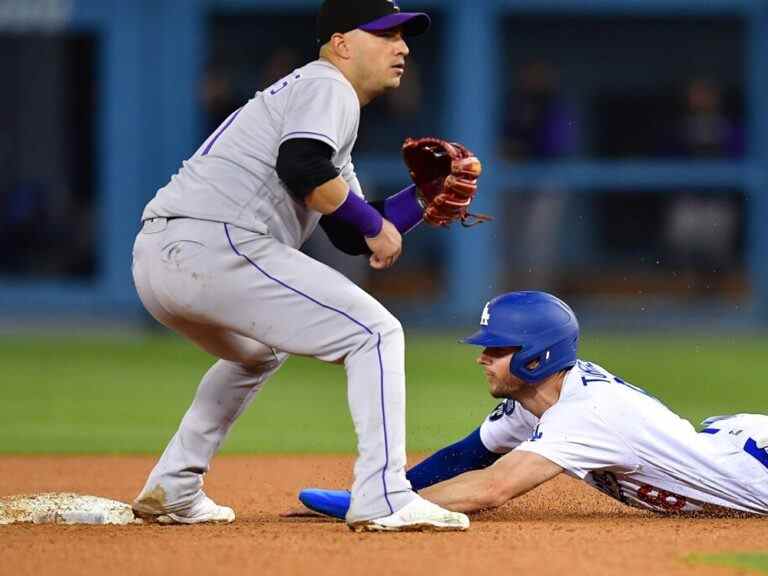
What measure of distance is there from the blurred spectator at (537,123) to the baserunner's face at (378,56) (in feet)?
33.9

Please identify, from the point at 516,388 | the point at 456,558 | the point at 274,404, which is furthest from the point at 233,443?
the point at 456,558

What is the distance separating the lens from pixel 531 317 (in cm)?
572

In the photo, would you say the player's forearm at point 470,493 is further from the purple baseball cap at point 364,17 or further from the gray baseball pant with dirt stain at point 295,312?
the purple baseball cap at point 364,17

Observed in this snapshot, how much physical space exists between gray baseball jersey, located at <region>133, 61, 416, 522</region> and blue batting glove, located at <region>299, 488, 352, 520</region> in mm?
408

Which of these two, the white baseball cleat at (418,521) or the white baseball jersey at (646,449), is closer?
the white baseball cleat at (418,521)

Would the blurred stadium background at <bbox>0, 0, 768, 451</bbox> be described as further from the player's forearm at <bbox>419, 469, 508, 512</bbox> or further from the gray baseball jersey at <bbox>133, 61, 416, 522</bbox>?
the gray baseball jersey at <bbox>133, 61, 416, 522</bbox>

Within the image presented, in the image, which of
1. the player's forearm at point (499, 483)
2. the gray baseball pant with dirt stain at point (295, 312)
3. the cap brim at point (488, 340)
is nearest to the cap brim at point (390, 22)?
the gray baseball pant with dirt stain at point (295, 312)

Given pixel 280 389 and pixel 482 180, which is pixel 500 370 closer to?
pixel 280 389

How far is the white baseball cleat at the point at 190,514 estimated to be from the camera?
5.87 metres

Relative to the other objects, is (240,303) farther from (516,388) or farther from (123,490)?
(123,490)

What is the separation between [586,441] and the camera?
18.1 feet

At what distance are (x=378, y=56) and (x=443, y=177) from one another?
1.85 feet

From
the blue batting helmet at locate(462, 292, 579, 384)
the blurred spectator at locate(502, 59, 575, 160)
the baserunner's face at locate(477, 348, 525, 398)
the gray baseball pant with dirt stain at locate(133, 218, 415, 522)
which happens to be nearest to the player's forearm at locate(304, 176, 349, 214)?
the gray baseball pant with dirt stain at locate(133, 218, 415, 522)

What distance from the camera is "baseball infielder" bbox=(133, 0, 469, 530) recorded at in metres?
5.28
